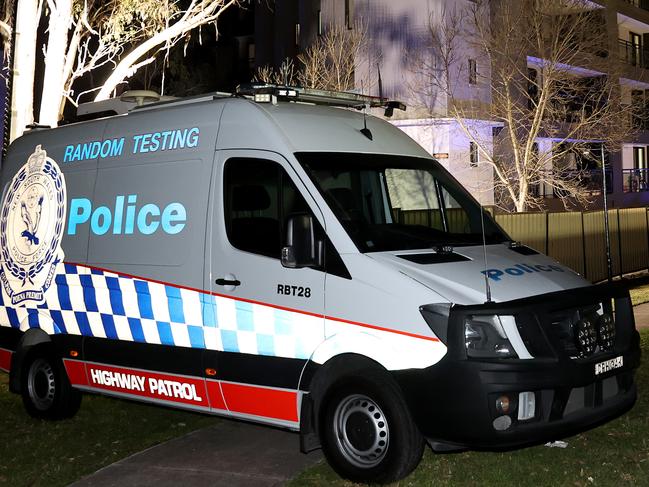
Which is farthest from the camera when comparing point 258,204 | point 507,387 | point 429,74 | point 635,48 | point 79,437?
point 635,48

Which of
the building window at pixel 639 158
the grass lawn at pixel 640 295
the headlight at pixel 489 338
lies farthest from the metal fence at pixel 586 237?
the building window at pixel 639 158

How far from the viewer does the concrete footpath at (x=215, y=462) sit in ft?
20.4

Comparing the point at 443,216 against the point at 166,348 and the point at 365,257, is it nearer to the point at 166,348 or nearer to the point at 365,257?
the point at 365,257

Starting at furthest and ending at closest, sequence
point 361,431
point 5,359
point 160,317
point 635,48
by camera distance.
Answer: point 635,48
point 5,359
point 160,317
point 361,431

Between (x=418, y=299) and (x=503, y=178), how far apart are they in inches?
725

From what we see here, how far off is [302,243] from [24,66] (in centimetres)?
805

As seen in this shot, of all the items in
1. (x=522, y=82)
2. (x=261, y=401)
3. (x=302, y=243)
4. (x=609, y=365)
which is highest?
(x=522, y=82)

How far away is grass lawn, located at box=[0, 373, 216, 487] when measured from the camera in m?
6.64

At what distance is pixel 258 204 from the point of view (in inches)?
256

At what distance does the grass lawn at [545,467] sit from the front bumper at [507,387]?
1.55 feet

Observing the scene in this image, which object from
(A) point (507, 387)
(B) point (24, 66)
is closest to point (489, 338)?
(A) point (507, 387)

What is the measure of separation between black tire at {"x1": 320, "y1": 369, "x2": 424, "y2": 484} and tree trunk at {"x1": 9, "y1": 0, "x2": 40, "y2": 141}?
7990mm

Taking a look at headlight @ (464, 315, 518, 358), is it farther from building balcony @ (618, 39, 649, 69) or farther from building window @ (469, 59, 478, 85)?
building balcony @ (618, 39, 649, 69)

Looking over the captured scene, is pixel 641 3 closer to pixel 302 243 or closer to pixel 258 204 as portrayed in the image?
pixel 258 204
